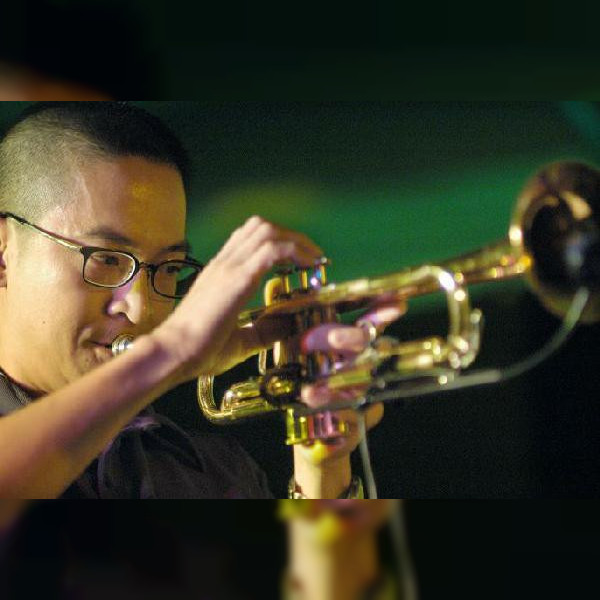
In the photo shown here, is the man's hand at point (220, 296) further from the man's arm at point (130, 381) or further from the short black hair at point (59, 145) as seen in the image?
the short black hair at point (59, 145)

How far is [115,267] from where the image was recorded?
2.23 metres

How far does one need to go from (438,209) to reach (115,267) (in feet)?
3.56

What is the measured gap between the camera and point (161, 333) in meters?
1.69

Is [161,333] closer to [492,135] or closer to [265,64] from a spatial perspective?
[265,64]

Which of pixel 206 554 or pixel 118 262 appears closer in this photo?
pixel 206 554

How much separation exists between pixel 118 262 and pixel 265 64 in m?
0.77

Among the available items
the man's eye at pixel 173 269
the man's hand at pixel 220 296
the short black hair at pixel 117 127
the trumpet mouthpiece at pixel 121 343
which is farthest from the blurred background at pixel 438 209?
the man's hand at pixel 220 296

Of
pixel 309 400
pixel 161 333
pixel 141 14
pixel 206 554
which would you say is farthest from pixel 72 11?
pixel 206 554

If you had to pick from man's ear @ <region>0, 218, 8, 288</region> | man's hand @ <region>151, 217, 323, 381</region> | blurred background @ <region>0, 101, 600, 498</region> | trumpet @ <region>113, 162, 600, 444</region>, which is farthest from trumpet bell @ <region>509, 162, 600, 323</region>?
man's ear @ <region>0, 218, 8, 288</region>

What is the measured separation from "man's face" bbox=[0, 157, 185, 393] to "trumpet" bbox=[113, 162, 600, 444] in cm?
48

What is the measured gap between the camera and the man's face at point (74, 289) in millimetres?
2209

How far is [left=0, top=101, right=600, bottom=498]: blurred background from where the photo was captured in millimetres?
2588

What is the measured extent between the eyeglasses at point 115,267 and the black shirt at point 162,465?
0.38 metres

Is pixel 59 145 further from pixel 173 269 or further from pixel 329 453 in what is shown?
pixel 329 453
